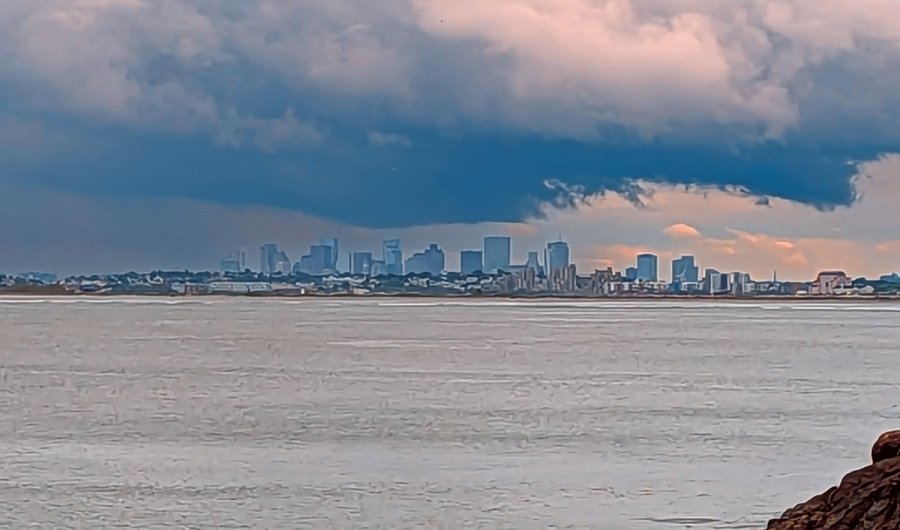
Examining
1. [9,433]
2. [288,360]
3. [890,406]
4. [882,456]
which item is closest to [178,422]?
[9,433]

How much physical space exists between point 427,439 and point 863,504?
19.4 m

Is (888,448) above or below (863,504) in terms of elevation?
above

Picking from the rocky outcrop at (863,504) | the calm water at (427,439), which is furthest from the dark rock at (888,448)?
the calm water at (427,439)

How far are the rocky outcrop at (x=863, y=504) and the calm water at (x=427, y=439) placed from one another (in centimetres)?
842

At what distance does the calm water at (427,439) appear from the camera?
1856 cm

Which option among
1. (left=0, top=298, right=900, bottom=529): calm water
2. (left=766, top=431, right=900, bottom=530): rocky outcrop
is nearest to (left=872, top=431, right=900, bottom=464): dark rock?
(left=766, top=431, right=900, bottom=530): rocky outcrop

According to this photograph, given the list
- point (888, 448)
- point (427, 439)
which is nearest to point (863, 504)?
point (888, 448)

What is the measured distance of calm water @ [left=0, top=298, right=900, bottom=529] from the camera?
18.6 meters

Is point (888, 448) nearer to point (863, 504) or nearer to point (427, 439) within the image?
point (863, 504)

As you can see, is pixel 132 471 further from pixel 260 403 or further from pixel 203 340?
pixel 203 340

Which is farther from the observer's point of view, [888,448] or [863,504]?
[888,448]

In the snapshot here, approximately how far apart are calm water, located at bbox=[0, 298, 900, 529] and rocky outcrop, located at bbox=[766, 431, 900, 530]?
842 centimetres

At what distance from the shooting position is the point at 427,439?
27406mm

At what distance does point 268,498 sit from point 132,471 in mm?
3762
